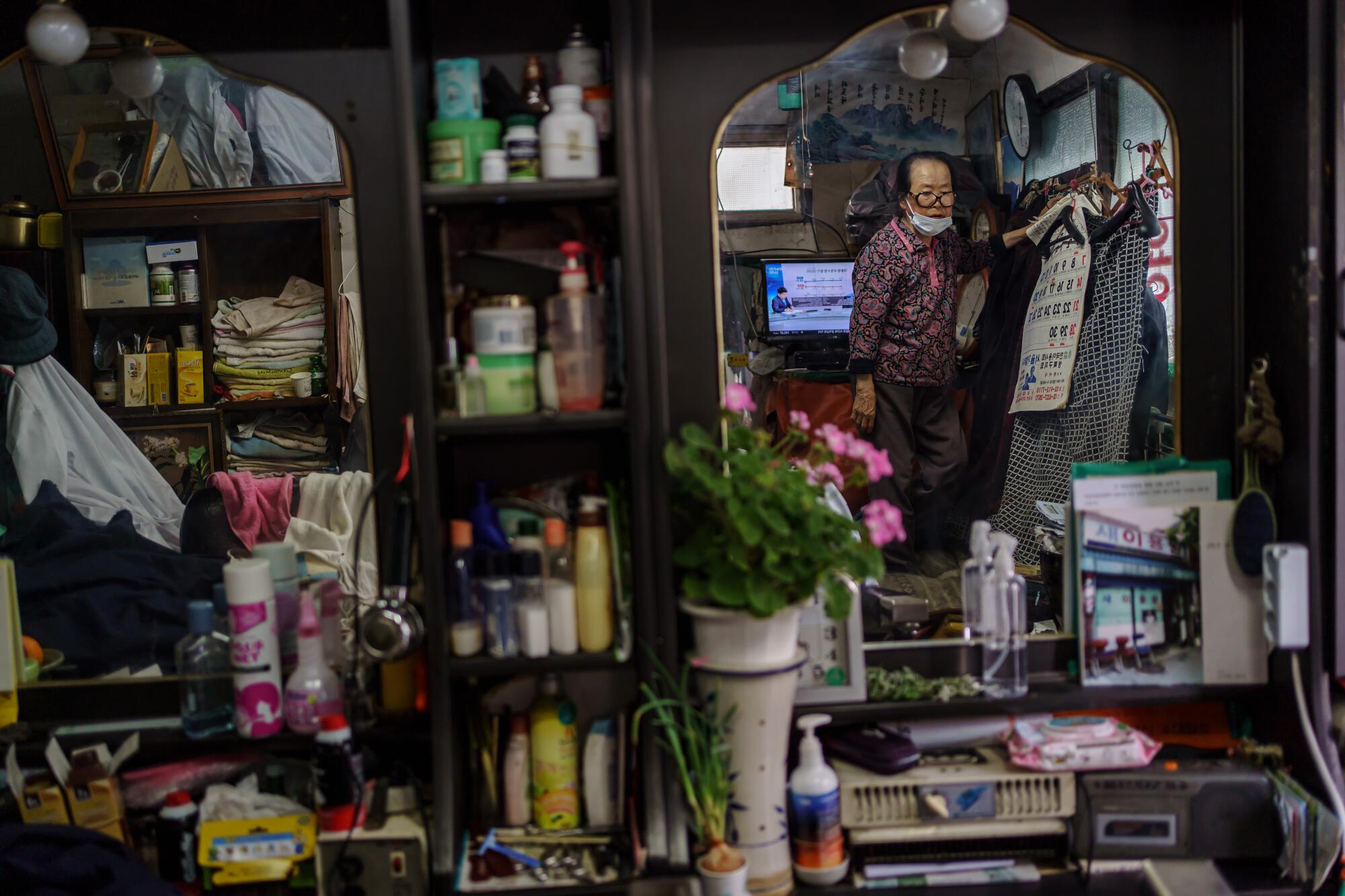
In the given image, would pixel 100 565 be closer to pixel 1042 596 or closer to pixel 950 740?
pixel 950 740

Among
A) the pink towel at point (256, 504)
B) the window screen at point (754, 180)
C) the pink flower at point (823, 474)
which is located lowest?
the pink towel at point (256, 504)

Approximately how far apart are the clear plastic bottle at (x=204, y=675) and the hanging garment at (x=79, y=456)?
457mm

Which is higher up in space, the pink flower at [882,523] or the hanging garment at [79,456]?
the hanging garment at [79,456]

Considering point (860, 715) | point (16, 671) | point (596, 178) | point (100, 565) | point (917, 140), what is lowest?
point (860, 715)

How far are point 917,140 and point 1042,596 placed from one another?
3.90 ft

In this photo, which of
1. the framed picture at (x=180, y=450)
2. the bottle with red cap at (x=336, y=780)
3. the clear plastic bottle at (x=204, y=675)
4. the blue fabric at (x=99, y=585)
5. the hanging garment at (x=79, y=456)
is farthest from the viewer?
the framed picture at (x=180, y=450)

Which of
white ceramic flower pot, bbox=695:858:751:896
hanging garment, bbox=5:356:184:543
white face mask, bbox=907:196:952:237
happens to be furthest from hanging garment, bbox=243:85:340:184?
white ceramic flower pot, bbox=695:858:751:896

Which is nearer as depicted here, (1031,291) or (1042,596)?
(1042,596)

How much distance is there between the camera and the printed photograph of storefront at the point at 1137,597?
1.97 meters

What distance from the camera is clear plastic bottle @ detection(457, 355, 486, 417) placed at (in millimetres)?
1755

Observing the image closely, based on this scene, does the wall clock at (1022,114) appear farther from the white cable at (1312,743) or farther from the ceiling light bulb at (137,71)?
the ceiling light bulb at (137,71)

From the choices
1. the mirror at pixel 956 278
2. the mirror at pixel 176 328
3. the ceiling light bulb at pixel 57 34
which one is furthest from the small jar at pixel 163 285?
the mirror at pixel 956 278

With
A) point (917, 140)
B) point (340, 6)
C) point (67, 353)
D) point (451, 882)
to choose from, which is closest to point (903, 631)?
point (451, 882)

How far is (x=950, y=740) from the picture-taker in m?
1.97
